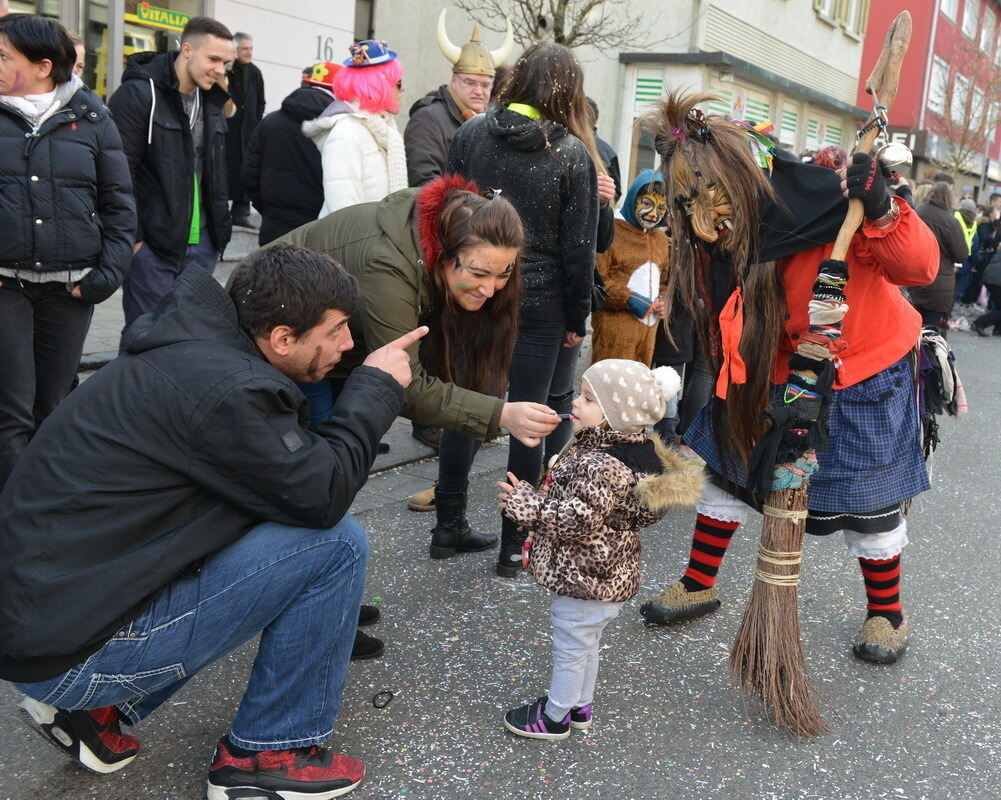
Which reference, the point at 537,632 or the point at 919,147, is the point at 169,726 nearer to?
the point at 537,632

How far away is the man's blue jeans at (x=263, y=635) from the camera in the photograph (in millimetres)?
2068

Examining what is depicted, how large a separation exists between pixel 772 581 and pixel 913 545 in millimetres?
1888

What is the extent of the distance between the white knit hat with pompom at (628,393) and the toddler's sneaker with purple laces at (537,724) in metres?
0.79

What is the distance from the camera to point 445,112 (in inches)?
197

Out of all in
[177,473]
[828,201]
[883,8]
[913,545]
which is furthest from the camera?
[883,8]

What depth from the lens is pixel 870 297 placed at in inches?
115

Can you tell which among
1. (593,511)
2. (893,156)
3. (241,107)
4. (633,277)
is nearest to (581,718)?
(593,511)

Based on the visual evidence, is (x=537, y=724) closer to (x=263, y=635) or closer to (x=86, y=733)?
(x=263, y=635)

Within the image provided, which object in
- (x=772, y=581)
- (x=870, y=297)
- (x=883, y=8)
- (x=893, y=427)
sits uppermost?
(x=883, y=8)

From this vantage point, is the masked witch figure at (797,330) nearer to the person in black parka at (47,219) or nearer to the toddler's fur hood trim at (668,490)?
the toddler's fur hood trim at (668,490)

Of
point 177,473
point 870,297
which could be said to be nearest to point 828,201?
point 870,297

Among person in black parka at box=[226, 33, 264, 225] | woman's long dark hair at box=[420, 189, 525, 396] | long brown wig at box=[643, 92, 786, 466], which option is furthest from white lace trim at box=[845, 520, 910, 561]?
person in black parka at box=[226, 33, 264, 225]

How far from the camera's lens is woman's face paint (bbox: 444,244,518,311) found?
2.70 meters

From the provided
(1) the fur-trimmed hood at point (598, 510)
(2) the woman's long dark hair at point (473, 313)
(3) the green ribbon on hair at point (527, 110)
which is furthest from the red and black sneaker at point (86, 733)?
(3) the green ribbon on hair at point (527, 110)
